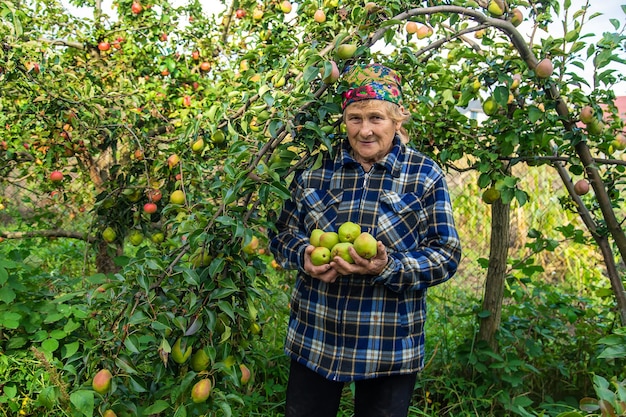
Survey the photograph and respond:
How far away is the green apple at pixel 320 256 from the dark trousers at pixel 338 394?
0.37 metres

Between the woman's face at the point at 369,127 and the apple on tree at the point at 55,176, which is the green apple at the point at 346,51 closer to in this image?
the woman's face at the point at 369,127

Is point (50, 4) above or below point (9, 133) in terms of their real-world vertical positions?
above

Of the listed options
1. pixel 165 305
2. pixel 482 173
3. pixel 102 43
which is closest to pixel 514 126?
pixel 482 173

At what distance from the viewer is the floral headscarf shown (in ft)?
5.51

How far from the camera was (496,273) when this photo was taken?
2.84 metres

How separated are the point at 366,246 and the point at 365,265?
0.18ft

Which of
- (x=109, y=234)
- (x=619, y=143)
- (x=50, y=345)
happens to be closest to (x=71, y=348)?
(x=50, y=345)

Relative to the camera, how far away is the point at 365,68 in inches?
69.6

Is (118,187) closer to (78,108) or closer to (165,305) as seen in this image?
(78,108)

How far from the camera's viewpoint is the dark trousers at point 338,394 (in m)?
1.69

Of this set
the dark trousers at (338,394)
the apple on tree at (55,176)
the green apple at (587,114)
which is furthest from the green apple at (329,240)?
the apple on tree at (55,176)

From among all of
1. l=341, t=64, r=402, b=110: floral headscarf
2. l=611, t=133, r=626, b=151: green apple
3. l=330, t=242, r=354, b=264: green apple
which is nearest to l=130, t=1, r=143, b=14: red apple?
l=341, t=64, r=402, b=110: floral headscarf

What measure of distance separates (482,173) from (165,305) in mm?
1431

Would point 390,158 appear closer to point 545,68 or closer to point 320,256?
point 320,256
